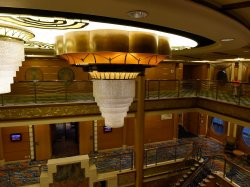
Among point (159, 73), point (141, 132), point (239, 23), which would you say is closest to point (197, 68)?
point (159, 73)

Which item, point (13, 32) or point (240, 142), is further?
point (240, 142)

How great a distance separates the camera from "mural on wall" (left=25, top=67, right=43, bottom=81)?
956 centimetres

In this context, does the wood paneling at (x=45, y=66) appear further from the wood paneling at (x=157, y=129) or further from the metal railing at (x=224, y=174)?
the metal railing at (x=224, y=174)

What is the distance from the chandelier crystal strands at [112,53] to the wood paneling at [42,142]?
31.6 ft

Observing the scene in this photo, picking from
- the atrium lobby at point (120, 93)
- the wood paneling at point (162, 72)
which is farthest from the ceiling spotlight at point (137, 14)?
the wood paneling at point (162, 72)

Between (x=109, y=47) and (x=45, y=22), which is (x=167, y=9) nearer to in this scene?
(x=109, y=47)

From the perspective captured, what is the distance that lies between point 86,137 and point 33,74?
14.1ft

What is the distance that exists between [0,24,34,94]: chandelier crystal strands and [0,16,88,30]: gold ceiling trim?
0.08 metres

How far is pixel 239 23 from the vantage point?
1.92 metres

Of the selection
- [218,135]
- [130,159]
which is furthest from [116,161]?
[218,135]

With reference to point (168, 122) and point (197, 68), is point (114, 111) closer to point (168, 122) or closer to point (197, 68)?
point (168, 122)

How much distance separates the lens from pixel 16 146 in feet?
32.0

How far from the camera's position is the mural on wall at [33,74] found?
9.56 m

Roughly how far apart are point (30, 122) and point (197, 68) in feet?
37.5
